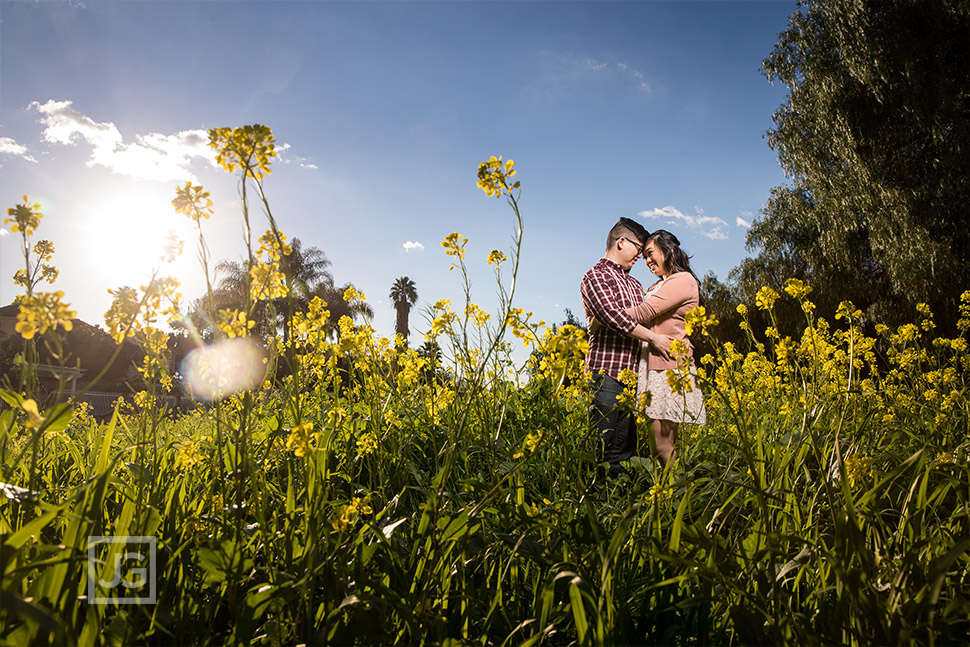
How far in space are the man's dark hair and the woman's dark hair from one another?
0.11m

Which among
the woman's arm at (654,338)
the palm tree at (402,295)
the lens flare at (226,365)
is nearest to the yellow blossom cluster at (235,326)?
the lens flare at (226,365)

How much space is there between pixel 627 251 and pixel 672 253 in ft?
0.83

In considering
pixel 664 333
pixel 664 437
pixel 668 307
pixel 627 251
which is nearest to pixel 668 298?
pixel 668 307

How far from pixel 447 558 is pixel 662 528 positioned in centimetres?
71

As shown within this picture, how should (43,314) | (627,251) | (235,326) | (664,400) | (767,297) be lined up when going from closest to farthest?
1. (43,314)
2. (235,326)
3. (767,297)
4. (664,400)
5. (627,251)

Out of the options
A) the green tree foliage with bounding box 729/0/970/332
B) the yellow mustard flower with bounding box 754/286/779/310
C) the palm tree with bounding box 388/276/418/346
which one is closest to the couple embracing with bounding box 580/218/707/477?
the yellow mustard flower with bounding box 754/286/779/310

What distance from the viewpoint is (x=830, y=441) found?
2.27 metres

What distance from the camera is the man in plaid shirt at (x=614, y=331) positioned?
109 inches

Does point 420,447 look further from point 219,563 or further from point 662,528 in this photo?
point 219,563

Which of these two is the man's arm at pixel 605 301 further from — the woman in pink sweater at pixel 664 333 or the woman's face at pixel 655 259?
the woman's face at pixel 655 259

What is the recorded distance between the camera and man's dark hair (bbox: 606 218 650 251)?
3129 millimetres

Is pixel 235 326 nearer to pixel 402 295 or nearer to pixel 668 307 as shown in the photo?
pixel 668 307

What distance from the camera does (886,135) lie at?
11852 millimetres

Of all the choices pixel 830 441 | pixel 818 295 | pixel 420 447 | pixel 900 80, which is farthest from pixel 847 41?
pixel 420 447
